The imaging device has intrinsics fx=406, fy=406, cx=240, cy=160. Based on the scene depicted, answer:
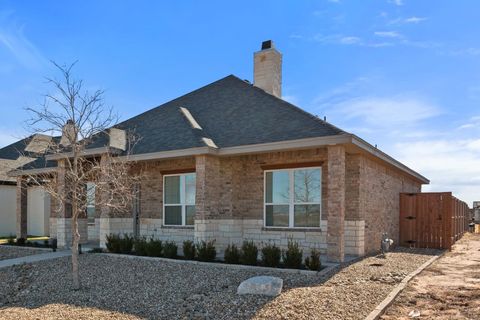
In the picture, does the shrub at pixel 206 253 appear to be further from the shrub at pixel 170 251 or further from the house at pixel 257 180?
the house at pixel 257 180

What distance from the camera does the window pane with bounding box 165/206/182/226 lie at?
47.2ft

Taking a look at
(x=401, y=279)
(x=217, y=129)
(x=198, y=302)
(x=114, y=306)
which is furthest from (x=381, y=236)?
(x=114, y=306)

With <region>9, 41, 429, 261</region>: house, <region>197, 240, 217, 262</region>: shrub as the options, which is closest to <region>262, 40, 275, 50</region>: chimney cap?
<region>9, 41, 429, 261</region>: house

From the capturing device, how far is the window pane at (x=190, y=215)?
14.1 meters

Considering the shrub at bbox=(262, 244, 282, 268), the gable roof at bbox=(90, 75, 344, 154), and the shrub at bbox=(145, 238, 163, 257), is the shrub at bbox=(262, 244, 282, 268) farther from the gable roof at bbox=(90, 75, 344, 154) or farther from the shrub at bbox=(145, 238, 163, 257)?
the shrub at bbox=(145, 238, 163, 257)

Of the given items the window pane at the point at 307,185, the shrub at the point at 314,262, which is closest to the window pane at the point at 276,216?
the window pane at the point at 307,185

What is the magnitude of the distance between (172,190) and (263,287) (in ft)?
26.1

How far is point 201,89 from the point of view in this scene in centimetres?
1802

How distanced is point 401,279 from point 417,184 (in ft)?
48.4

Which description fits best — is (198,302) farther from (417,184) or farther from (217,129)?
(417,184)

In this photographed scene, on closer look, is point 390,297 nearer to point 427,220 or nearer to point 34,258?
point 427,220

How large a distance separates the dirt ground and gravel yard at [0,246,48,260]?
40.9ft

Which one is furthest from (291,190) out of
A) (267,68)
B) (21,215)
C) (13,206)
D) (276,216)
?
(13,206)

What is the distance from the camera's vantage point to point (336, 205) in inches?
424
